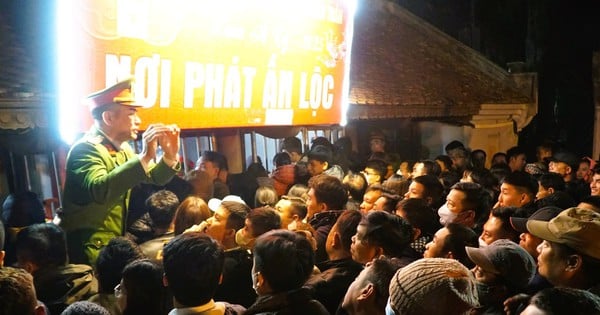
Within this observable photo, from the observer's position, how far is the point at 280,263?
2.65m

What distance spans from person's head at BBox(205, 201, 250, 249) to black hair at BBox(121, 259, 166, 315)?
1.13 m

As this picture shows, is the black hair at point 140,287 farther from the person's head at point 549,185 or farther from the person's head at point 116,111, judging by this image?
the person's head at point 549,185

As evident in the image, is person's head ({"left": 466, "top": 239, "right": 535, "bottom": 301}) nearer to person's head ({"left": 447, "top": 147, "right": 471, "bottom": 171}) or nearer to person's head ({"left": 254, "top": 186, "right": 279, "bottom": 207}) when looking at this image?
person's head ({"left": 254, "top": 186, "right": 279, "bottom": 207})

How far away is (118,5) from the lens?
3.76m

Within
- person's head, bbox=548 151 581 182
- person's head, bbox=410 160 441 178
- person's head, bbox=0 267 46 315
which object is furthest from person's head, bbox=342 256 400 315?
person's head, bbox=548 151 581 182

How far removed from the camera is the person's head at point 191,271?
8.32 ft

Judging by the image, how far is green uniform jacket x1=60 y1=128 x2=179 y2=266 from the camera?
343 cm

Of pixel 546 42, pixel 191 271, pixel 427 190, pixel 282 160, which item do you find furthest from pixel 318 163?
pixel 546 42

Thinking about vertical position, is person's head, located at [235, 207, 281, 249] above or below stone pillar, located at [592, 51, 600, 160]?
below

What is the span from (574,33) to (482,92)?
6.47 meters

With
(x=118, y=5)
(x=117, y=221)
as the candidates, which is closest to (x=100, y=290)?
(x=117, y=221)

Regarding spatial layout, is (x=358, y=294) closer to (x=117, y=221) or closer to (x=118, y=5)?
(x=117, y=221)

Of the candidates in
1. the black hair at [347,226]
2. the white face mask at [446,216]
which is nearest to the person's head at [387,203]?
the white face mask at [446,216]

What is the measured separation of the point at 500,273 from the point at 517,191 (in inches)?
99.0
